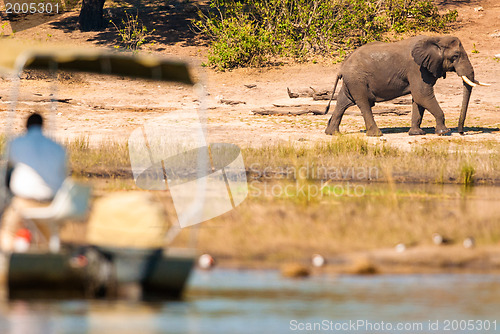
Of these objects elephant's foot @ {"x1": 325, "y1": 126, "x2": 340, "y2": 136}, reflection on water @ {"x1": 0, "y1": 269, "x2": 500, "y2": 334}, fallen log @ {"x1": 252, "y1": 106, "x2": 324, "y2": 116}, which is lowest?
fallen log @ {"x1": 252, "y1": 106, "x2": 324, "y2": 116}

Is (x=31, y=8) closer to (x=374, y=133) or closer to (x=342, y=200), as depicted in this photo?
(x=374, y=133)

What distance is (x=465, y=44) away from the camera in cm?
3319

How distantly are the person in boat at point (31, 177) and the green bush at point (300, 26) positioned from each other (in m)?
22.0

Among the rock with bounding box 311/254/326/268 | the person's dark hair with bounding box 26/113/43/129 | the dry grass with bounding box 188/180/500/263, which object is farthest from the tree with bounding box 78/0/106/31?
the person's dark hair with bounding box 26/113/43/129

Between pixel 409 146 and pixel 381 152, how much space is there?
173 centimetres

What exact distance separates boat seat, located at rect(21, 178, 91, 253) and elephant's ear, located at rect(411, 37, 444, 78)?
15803 mm

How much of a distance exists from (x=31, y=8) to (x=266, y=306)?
31437mm

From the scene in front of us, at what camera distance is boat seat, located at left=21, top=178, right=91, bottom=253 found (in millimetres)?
8445

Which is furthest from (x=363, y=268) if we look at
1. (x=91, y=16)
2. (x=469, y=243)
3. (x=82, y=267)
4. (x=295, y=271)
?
(x=91, y=16)

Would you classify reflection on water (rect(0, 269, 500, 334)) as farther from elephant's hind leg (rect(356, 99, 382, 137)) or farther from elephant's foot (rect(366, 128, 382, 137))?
elephant's hind leg (rect(356, 99, 382, 137))

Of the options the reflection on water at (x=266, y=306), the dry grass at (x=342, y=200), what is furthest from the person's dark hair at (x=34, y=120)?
the dry grass at (x=342, y=200)

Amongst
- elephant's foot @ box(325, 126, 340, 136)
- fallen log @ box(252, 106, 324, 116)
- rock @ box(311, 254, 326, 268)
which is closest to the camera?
rock @ box(311, 254, 326, 268)

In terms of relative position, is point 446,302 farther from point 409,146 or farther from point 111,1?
point 111,1

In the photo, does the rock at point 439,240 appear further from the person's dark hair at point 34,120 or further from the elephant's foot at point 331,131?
the elephant's foot at point 331,131
